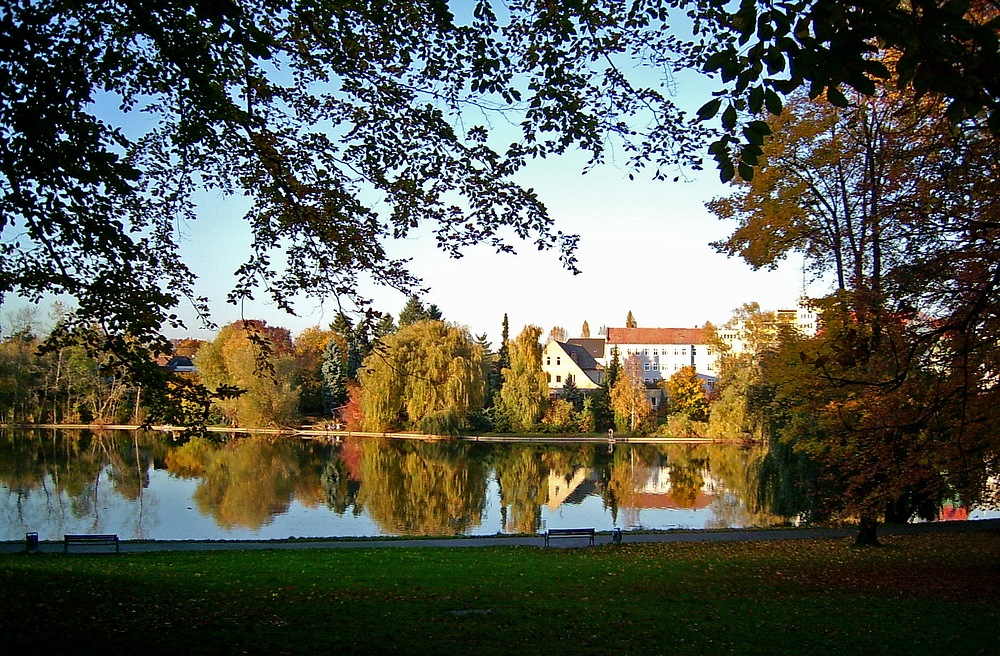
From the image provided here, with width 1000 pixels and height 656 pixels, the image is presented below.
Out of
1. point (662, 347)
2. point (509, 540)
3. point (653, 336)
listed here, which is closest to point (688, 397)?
point (509, 540)

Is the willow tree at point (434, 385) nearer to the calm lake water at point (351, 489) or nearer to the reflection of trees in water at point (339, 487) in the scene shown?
the calm lake water at point (351, 489)

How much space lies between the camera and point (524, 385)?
157 feet

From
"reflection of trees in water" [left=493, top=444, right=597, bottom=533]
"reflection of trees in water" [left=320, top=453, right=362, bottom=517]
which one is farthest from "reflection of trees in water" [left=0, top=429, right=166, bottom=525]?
"reflection of trees in water" [left=493, top=444, right=597, bottom=533]

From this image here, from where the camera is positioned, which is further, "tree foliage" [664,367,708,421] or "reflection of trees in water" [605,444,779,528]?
"tree foliage" [664,367,708,421]

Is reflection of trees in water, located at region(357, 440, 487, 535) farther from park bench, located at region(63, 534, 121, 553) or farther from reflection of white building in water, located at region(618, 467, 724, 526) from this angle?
park bench, located at region(63, 534, 121, 553)

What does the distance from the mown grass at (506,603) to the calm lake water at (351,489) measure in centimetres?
689

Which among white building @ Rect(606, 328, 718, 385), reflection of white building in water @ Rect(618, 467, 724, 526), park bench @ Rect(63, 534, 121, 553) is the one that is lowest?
reflection of white building in water @ Rect(618, 467, 724, 526)

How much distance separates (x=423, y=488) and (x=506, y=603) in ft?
62.1

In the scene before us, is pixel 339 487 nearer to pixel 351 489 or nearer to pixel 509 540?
pixel 351 489

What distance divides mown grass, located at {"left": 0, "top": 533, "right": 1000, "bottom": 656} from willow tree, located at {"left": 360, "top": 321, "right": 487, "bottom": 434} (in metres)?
27.7

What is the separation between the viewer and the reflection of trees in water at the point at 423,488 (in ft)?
68.1

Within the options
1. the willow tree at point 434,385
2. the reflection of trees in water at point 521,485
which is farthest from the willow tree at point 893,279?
the willow tree at point 434,385

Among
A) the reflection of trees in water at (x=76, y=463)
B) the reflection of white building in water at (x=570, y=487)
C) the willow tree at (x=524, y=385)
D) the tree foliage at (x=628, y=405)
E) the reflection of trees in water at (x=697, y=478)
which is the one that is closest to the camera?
the reflection of trees in water at (x=697, y=478)

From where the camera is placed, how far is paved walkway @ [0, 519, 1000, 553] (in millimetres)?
14156
